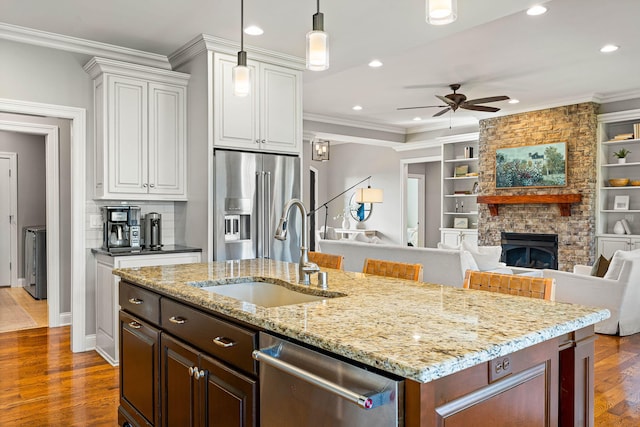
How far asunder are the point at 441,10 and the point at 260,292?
1.53m

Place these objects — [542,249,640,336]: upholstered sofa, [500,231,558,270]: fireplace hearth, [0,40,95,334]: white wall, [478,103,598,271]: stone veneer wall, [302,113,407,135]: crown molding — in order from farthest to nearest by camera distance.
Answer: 1. [302,113,407,135]: crown molding
2. [500,231,558,270]: fireplace hearth
3. [478,103,598,271]: stone veneer wall
4. [542,249,640,336]: upholstered sofa
5. [0,40,95,334]: white wall

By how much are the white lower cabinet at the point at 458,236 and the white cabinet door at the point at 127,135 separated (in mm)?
6129

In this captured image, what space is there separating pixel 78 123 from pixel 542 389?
4.08m

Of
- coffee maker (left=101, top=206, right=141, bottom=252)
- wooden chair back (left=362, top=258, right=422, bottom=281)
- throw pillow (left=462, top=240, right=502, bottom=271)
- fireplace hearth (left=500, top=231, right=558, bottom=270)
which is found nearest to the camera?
wooden chair back (left=362, top=258, right=422, bottom=281)

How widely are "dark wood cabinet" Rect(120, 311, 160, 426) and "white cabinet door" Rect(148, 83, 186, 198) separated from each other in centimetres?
175

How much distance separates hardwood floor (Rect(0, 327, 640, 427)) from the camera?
2867mm

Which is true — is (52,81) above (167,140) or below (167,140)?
above

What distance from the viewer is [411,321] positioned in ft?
4.86

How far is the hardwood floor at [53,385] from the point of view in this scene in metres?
2.86

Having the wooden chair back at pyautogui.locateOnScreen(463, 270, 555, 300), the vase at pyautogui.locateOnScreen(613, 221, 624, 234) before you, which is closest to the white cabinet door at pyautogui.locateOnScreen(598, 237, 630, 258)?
the vase at pyautogui.locateOnScreen(613, 221, 624, 234)

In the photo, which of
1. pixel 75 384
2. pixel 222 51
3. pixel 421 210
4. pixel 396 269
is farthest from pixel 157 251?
pixel 421 210

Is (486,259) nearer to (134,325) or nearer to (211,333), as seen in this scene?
(134,325)

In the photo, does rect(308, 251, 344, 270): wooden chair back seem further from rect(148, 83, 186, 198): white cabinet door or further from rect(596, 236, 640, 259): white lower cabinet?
rect(596, 236, 640, 259): white lower cabinet

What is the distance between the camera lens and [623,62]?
5.26 m
